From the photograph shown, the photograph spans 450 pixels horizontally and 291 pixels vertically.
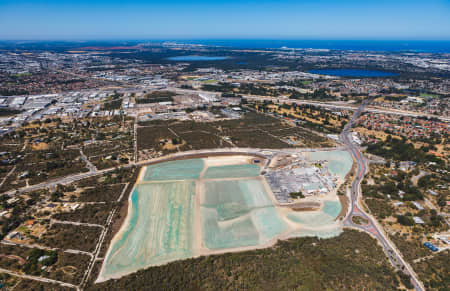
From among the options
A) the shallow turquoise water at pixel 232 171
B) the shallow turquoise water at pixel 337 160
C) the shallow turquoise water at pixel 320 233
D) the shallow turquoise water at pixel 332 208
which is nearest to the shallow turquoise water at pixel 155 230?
the shallow turquoise water at pixel 232 171

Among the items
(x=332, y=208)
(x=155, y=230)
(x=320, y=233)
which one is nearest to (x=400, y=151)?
(x=332, y=208)

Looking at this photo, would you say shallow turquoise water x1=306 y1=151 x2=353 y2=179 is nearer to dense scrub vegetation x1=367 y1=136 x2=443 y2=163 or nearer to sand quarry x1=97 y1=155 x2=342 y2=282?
dense scrub vegetation x1=367 y1=136 x2=443 y2=163

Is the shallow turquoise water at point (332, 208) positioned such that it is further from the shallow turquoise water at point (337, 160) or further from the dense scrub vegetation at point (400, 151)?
the dense scrub vegetation at point (400, 151)

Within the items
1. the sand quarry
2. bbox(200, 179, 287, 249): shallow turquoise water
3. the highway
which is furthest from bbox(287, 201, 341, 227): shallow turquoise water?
bbox(200, 179, 287, 249): shallow turquoise water

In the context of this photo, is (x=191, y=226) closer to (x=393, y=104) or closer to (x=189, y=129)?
(x=189, y=129)

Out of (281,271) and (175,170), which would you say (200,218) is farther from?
(175,170)

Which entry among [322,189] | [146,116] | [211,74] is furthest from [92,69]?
[322,189]
